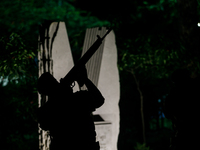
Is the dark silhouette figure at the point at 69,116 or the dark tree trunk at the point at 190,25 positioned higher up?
the dark tree trunk at the point at 190,25

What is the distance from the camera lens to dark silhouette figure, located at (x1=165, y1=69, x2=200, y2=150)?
10.2 feet

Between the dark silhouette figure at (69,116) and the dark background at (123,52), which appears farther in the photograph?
the dark background at (123,52)

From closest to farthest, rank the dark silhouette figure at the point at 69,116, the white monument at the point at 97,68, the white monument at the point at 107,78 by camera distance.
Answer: the dark silhouette figure at the point at 69,116
the white monument at the point at 97,68
the white monument at the point at 107,78

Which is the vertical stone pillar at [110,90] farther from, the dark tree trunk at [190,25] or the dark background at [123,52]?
the dark tree trunk at [190,25]

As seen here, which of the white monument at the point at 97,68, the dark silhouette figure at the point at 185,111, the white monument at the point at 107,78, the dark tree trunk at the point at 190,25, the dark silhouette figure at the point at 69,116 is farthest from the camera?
the dark tree trunk at the point at 190,25

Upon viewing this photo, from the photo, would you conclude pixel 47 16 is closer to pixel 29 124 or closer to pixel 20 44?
pixel 29 124

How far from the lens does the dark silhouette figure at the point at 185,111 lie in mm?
3123

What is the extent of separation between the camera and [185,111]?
320 cm

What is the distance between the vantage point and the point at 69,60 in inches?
177

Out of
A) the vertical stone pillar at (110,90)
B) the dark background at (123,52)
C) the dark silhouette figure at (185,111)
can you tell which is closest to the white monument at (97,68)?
the vertical stone pillar at (110,90)

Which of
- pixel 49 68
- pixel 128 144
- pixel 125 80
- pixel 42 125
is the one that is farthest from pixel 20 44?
pixel 128 144

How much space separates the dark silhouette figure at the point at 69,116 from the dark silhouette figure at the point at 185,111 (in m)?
1.07

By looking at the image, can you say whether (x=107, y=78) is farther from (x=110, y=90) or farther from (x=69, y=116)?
(x=69, y=116)

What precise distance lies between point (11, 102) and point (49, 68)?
9.53 ft
